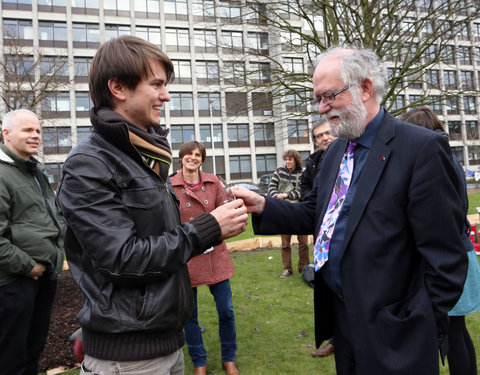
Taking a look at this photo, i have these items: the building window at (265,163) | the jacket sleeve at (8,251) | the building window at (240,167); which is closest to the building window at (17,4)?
the building window at (240,167)

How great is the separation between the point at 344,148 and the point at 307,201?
50 centimetres

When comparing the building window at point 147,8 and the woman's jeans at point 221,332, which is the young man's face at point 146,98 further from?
the building window at point 147,8

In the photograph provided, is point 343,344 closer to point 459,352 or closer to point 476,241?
point 459,352

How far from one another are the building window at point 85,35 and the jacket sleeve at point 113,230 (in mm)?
43504

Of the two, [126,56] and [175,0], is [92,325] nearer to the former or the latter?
[126,56]

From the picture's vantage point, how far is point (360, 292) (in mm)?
1877

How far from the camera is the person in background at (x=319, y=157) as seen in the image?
13.3ft

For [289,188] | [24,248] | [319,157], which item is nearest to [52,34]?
[289,188]

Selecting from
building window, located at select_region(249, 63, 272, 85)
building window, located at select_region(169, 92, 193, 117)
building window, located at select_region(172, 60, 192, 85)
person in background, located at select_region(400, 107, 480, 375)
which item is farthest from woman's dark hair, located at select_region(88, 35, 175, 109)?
building window, located at select_region(172, 60, 192, 85)

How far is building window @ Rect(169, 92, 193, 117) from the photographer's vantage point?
42.6m

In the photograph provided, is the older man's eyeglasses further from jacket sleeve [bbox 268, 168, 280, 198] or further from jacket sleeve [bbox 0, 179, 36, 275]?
jacket sleeve [bbox 268, 168, 280, 198]

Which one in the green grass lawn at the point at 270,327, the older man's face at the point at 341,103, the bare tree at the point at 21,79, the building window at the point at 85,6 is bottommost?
the green grass lawn at the point at 270,327

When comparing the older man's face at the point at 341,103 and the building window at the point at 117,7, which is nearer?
the older man's face at the point at 341,103

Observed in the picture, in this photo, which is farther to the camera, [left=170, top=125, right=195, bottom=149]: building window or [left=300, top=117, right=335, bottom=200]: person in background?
[left=170, top=125, right=195, bottom=149]: building window
